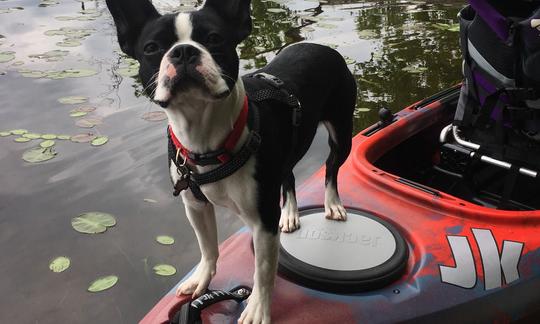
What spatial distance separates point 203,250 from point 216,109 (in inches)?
26.9

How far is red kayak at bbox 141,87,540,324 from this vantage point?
1.94 m

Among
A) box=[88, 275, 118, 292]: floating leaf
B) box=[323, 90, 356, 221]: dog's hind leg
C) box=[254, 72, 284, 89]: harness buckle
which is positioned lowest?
box=[88, 275, 118, 292]: floating leaf

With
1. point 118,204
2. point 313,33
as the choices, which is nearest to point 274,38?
point 313,33

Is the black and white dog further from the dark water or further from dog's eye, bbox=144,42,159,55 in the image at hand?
the dark water

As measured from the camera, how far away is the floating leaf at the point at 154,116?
442 centimetres

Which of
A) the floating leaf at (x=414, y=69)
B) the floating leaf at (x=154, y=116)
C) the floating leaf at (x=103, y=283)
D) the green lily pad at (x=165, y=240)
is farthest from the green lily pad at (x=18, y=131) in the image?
the floating leaf at (x=414, y=69)

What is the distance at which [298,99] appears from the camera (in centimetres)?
209

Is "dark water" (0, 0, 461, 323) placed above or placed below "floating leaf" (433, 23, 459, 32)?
below

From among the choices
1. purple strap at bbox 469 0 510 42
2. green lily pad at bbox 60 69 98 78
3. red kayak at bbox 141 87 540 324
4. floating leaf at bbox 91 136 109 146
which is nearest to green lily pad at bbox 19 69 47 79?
green lily pad at bbox 60 69 98 78

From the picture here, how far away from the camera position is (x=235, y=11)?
172cm

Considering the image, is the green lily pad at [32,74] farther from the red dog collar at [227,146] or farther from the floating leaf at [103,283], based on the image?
the red dog collar at [227,146]

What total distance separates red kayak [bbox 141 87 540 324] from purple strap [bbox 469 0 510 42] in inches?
24.5

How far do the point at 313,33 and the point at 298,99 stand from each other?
466cm

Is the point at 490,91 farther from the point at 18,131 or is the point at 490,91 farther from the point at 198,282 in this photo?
the point at 18,131
